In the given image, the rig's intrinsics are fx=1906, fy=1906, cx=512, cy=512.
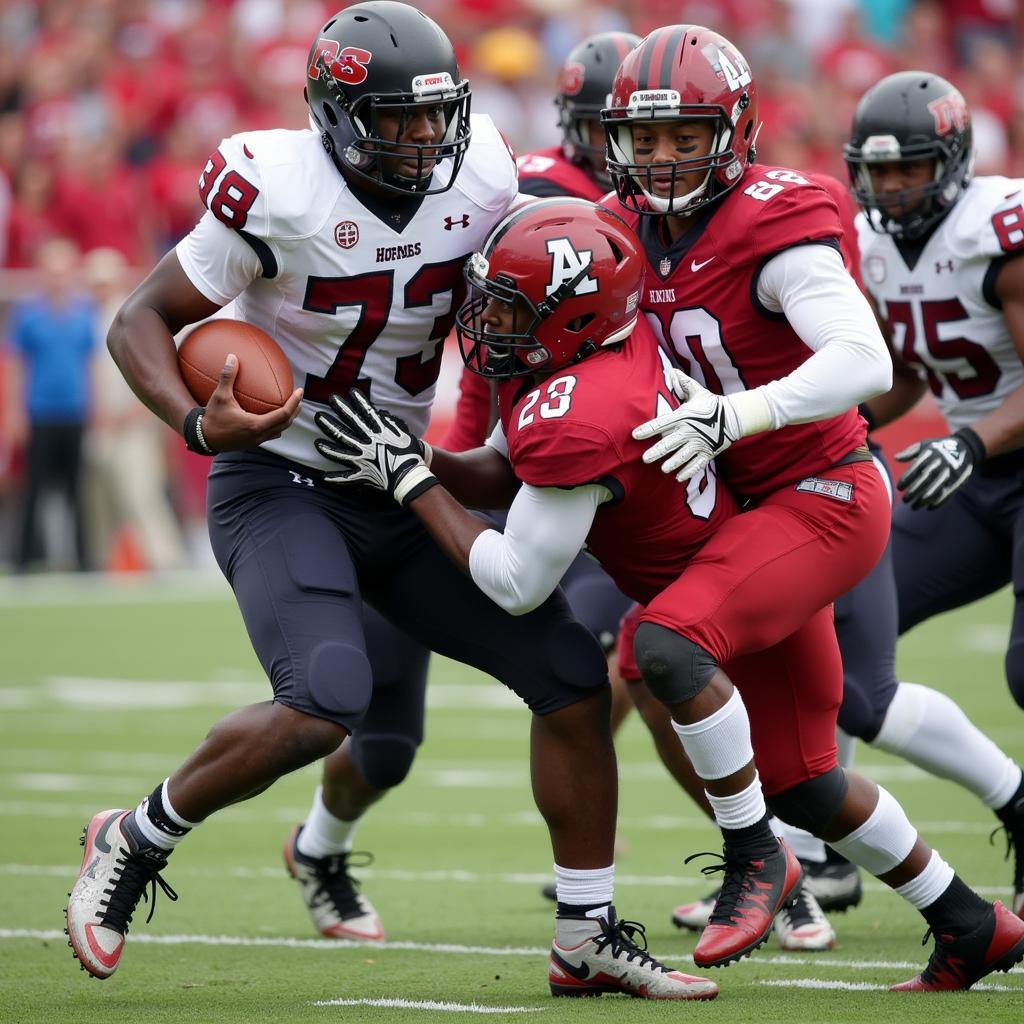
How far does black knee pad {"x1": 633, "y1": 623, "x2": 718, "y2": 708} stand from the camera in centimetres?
373

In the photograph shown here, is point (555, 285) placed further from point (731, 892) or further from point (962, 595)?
point (962, 595)

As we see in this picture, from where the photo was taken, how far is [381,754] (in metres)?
4.83

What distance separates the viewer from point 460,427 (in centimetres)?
517

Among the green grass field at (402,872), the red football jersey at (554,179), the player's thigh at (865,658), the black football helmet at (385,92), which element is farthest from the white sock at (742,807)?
the red football jersey at (554,179)

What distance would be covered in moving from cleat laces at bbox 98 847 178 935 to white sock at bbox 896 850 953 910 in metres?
1.56

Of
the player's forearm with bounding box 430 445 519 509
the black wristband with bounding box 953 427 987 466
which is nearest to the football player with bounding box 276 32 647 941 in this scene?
the player's forearm with bounding box 430 445 519 509

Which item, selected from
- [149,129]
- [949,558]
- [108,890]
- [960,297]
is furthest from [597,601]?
[149,129]

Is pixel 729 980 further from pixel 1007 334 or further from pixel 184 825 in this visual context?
pixel 1007 334

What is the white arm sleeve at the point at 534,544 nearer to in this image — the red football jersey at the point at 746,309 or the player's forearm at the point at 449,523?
the player's forearm at the point at 449,523

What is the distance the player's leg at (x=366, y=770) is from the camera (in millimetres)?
4805

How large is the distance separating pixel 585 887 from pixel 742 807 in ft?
1.34

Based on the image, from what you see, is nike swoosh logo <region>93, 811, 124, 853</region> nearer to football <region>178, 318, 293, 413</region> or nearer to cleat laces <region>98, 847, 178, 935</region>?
cleat laces <region>98, 847, 178, 935</region>

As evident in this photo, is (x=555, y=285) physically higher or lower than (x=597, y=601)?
higher

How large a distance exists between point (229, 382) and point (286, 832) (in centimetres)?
285
